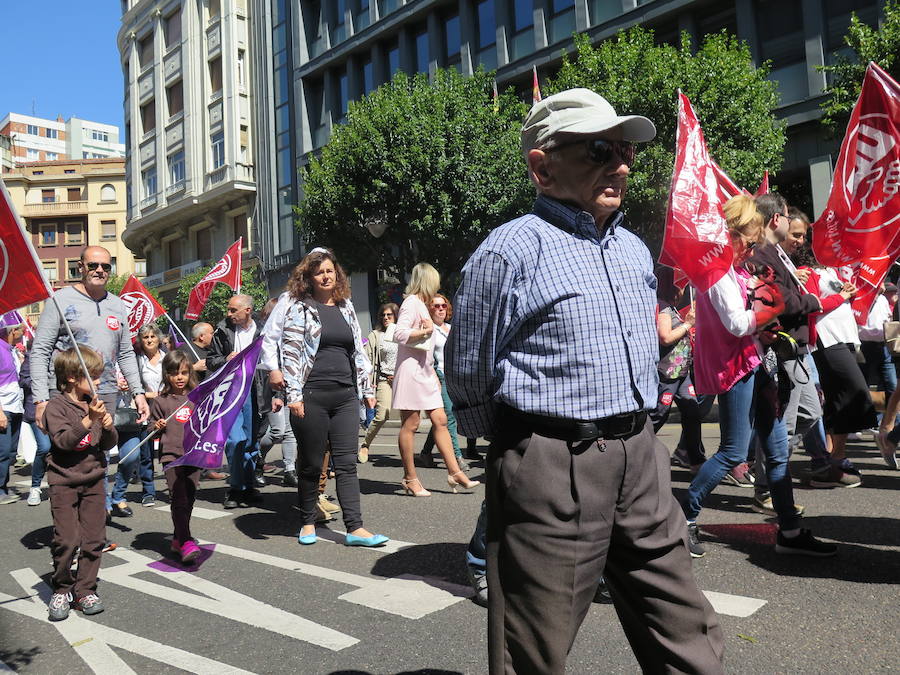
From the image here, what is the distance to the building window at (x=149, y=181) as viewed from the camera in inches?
1726

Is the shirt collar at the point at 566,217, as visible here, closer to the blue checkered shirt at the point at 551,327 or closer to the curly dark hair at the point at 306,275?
the blue checkered shirt at the point at 551,327

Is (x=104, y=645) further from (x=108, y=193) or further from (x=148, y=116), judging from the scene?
(x=108, y=193)

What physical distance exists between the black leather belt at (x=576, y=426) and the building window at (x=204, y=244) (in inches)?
1601

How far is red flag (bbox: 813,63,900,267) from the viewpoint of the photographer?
4.81 meters

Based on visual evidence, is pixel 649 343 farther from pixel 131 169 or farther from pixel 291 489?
pixel 131 169

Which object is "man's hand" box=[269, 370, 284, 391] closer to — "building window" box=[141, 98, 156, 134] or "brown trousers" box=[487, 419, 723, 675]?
"brown trousers" box=[487, 419, 723, 675]

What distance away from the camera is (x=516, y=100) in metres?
22.5

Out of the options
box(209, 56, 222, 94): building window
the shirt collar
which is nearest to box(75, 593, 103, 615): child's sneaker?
the shirt collar

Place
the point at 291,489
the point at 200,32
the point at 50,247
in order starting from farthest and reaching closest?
the point at 50,247 < the point at 200,32 < the point at 291,489

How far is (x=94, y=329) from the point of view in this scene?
5.88 m

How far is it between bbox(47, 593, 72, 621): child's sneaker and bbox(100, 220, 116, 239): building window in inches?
2862

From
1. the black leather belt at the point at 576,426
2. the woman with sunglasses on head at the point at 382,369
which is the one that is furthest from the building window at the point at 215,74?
the black leather belt at the point at 576,426

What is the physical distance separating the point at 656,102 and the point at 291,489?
478 inches

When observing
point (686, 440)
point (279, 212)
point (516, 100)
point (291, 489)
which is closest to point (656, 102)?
point (516, 100)
